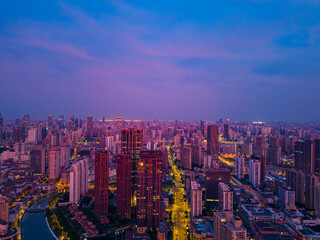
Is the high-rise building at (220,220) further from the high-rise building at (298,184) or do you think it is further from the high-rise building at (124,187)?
the high-rise building at (298,184)

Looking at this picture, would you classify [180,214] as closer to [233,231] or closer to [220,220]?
[220,220]

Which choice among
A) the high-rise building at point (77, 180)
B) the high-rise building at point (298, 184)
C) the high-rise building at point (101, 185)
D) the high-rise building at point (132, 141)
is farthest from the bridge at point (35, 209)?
the high-rise building at point (298, 184)

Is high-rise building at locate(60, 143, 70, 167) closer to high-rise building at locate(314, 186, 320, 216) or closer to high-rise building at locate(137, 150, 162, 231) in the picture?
high-rise building at locate(137, 150, 162, 231)

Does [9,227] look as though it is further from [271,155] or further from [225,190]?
[271,155]

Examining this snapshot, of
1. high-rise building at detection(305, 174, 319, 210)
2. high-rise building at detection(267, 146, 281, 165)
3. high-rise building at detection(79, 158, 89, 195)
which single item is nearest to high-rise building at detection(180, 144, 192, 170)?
high-rise building at detection(267, 146, 281, 165)

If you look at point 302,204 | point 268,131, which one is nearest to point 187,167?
point 302,204

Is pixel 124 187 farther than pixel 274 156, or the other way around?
pixel 274 156

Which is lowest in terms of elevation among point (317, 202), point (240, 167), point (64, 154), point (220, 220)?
point (317, 202)

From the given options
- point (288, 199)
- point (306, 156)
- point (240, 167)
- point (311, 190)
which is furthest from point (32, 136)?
point (311, 190)
